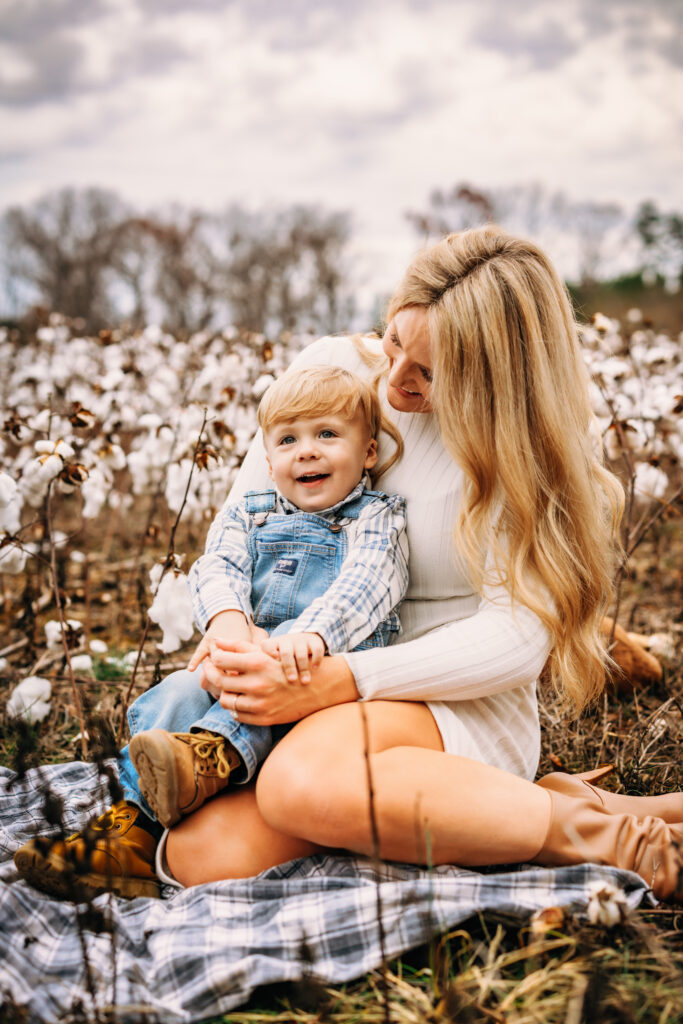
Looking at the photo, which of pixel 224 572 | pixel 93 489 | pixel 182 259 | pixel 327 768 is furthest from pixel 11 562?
pixel 182 259

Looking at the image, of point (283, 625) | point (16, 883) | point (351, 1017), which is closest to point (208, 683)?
point (283, 625)

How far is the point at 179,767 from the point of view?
1626 millimetres

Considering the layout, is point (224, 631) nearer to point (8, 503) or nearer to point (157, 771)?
point (157, 771)

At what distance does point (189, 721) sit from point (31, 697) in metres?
0.79

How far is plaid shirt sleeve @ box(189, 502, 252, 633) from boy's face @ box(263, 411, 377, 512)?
0.18 meters

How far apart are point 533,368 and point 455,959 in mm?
1267

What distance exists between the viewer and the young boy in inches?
66.4

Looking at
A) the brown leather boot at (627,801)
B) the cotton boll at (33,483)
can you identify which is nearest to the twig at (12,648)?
the cotton boll at (33,483)

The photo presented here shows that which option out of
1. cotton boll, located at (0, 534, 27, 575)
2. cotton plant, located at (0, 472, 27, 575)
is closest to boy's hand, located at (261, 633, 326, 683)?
cotton plant, located at (0, 472, 27, 575)

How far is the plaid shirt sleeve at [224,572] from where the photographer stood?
1.96m

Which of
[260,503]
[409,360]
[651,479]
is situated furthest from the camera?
[651,479]

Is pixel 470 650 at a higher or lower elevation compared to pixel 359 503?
lower

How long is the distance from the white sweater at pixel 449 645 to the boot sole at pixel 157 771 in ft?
1.42

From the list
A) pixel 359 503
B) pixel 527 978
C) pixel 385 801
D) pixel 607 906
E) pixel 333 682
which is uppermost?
pixel 359 503
